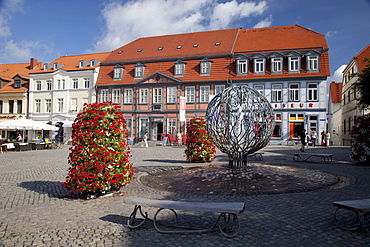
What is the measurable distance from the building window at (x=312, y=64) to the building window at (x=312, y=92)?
1.55 m

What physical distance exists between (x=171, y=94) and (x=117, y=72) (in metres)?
7.80

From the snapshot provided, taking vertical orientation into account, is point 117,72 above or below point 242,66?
above

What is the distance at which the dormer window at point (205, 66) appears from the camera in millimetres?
35312

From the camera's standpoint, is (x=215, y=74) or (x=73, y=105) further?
(x=73, y=105)

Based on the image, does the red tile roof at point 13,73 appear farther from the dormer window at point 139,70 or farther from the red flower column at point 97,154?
the red flower column at point 97,154

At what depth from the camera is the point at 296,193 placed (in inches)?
303

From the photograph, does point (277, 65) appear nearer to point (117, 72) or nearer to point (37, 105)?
point (117, 72)

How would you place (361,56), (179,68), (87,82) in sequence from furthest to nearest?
(87,82)
(179,68)
(361,56)

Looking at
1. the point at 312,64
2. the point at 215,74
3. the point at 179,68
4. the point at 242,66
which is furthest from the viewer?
the point at 179,68

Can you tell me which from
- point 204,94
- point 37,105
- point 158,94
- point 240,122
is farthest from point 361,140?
point 37,105

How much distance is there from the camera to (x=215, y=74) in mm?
34969

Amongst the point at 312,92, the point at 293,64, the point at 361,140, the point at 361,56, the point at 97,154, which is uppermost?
the point at 361,56

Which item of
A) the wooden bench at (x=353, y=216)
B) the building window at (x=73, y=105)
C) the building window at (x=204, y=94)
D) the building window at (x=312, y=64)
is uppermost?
the building window at (x=312, y=64)

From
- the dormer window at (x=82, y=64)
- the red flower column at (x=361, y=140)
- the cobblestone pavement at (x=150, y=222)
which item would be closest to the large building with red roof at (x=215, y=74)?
the dormer window at (x=82, y=64)
